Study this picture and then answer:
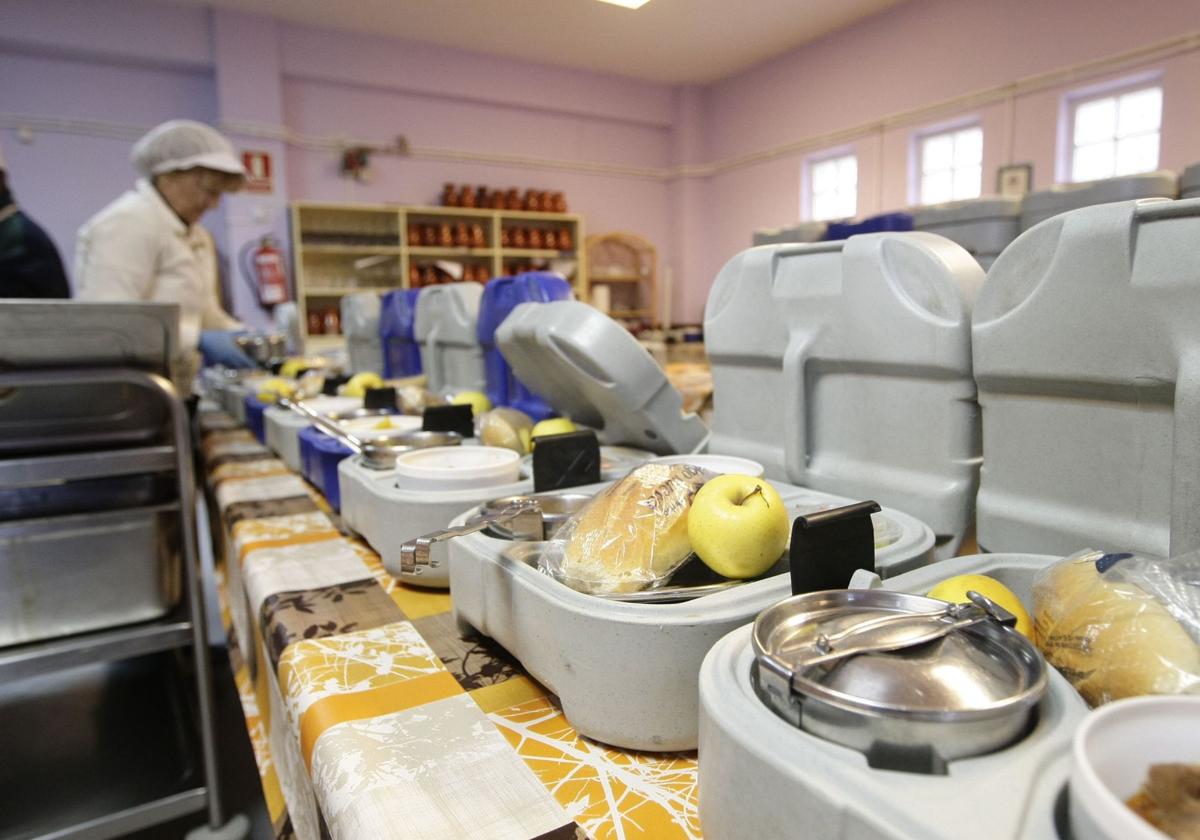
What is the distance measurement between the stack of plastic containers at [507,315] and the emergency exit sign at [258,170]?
13.5 feet

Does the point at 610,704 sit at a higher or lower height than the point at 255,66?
lower

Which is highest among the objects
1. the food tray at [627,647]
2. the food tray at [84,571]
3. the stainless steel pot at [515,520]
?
the stainless steel pot at [515,520]

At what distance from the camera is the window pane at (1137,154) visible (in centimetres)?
393

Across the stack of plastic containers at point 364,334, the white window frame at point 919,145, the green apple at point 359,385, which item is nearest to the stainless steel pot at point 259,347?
the stack of plastic containers at point 364,334

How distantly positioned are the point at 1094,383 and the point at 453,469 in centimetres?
65

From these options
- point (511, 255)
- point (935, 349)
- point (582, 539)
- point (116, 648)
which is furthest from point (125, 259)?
point (511, 255)

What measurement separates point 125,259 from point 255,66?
331 centimetres

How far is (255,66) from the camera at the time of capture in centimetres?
486

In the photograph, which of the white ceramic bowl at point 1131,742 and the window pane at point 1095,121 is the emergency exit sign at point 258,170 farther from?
the white ceramic bowl at point 1131,742

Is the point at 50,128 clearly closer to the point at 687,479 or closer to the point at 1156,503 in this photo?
the point at 687,479

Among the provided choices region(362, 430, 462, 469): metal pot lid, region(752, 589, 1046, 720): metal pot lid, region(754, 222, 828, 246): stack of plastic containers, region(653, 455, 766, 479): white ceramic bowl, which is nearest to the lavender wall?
region(754, 222, 828, 246): stack of plastic containers

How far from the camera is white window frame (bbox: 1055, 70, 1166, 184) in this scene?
389 centimetres

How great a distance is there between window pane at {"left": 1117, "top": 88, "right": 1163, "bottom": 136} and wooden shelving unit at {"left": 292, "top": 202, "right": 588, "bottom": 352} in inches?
136

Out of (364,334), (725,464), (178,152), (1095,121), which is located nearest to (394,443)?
(725,464)
